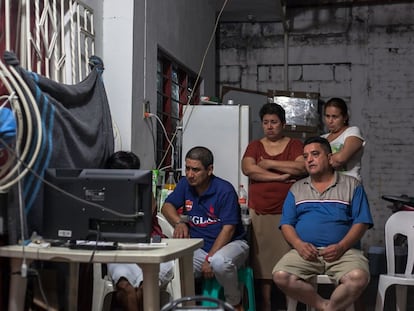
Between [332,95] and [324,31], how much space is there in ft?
2.51

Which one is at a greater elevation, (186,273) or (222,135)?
(222,135)

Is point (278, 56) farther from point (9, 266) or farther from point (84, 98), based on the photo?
point (9, 266)

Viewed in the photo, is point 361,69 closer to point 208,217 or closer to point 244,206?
point 244,206

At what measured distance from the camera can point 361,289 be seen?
2832 millimetres

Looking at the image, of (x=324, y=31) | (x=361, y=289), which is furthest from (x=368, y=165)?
(x=361, y=289)

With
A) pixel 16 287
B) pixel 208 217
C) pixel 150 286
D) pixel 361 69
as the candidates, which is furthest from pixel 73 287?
pixel 361 69

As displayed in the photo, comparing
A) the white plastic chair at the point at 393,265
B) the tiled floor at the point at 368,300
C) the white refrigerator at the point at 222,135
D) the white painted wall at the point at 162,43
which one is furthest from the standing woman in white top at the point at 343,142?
the white painted wall at the point at 162,43

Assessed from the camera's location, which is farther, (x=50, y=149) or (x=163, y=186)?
(x=163, y=186)

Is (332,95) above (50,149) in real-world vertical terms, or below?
above

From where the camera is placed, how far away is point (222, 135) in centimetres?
427

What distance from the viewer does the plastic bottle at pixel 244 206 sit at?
3484mm

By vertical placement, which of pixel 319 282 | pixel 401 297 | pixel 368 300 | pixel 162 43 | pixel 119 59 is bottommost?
pixel 368 300

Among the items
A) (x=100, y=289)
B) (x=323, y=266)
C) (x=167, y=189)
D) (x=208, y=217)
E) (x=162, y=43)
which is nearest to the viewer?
(x=100, y=289)

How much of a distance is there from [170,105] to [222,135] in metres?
0.69
